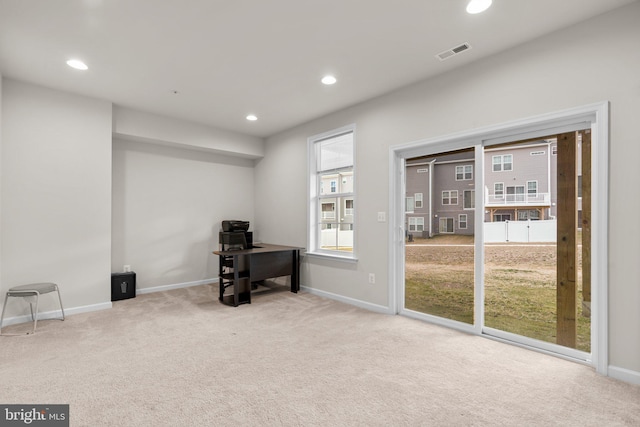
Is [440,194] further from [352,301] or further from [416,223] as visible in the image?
[352,301]

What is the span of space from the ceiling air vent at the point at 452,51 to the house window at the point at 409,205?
1.53 meters

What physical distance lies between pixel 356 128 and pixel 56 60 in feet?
10.8

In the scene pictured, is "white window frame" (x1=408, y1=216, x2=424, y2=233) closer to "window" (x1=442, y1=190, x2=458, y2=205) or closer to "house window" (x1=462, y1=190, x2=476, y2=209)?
"window" (x1=442, y1=190, x2=458, y2=205)

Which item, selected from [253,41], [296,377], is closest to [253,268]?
[296,377]

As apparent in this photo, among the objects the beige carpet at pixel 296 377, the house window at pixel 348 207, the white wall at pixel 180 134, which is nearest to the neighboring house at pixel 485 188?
the house window at pixel 348 207

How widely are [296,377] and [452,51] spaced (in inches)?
122

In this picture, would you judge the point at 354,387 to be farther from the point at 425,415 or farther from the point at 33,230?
the point at 33,230

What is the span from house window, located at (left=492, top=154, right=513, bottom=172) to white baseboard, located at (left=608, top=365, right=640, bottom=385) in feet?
5.79

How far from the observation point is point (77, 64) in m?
3.01

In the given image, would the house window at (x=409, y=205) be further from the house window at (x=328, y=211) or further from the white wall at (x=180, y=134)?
the white wall at (x=180, y=134)

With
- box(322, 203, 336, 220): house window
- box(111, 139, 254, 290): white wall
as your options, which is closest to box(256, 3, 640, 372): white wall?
box(322, 203, 336, 220): house window

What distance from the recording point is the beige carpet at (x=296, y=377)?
5.94ft

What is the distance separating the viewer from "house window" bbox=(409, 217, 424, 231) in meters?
3.61

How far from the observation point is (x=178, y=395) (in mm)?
2006
